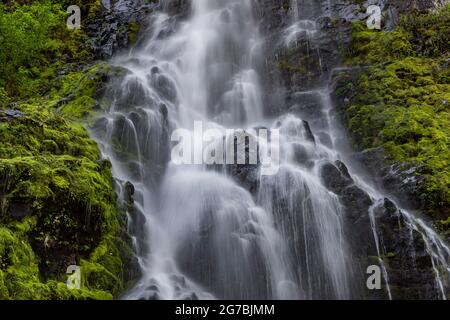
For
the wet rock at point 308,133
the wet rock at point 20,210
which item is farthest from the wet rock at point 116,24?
the wet rock at point 20,210

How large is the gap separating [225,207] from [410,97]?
8.27 meters

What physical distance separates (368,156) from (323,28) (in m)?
7.49

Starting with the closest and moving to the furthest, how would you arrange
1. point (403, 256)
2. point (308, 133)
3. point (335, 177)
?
point (403, 256), point (335, 177), point (308, 133)

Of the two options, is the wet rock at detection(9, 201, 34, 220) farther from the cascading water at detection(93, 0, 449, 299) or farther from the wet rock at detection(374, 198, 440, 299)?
the wet rock at detection(374, 198, 440, 299)

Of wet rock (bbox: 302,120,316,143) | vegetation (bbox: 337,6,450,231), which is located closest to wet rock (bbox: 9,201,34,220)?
wet rock (bbox: 302,120,316,143)

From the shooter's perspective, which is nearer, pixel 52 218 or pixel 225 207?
pixel 52 218

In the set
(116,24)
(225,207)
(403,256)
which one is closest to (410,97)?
(403,256)

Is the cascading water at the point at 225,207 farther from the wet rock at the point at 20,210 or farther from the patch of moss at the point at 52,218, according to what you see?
the wet rock at the point at 20,210

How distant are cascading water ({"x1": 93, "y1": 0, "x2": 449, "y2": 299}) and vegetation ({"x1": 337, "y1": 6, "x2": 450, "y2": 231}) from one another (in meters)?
1.17

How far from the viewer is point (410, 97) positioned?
15.7m

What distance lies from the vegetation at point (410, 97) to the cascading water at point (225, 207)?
1.17 meters

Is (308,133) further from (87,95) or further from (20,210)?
(20,210)
